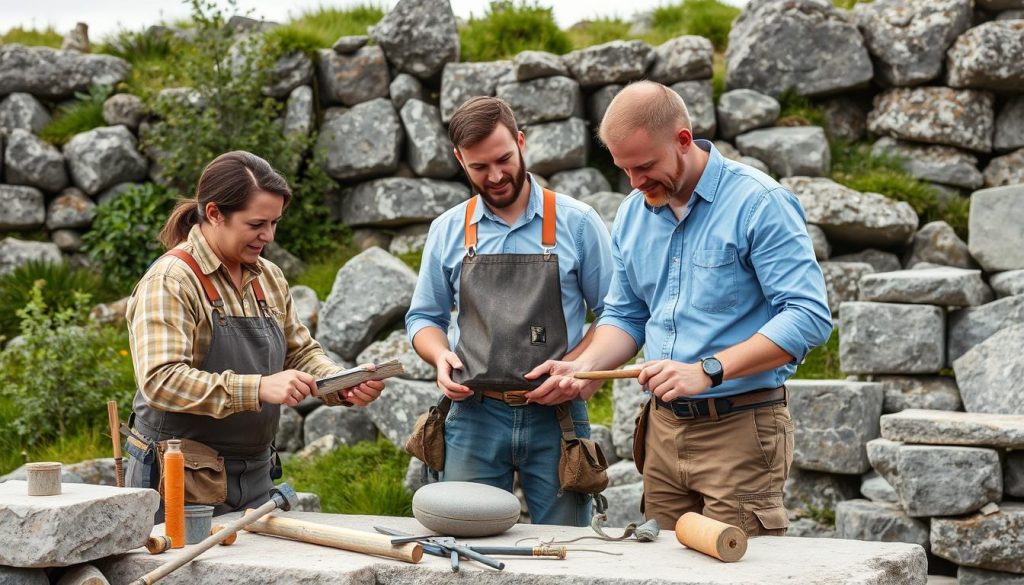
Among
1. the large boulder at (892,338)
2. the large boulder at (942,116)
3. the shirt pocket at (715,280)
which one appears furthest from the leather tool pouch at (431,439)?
the large boulder at (942,116)

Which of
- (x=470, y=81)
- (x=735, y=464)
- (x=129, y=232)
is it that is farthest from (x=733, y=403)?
(x=129, y=232)

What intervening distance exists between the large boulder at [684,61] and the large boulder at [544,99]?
606 millimetres

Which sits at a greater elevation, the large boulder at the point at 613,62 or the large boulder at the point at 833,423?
the large boulder at the point at 613,62

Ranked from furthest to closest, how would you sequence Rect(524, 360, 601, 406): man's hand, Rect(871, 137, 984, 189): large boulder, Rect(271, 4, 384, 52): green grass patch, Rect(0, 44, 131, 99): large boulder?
Rect(0, 44, 131, 99): large boulder
Rect(271, 4, 384, 52): green grass patch
Rect(871, 137, 984, 189): large boulder
Rect(524, 360, 601, 406): man's hand

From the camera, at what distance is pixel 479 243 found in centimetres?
407

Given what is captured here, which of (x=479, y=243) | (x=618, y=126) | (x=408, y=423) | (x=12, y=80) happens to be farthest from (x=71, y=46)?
(x=618, y=126)

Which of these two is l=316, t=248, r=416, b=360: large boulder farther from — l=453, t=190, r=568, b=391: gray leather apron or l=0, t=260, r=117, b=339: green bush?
l=453, t=190, r=568, b=391: gray leather apron

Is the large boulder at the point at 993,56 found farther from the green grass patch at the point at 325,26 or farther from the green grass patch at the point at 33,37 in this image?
the green grass patch at the point at 33,37

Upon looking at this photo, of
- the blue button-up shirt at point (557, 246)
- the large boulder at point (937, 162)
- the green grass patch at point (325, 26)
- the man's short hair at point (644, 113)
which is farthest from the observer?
the green grass patch at point (325, 26)

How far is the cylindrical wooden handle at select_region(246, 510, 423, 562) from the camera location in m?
3.17

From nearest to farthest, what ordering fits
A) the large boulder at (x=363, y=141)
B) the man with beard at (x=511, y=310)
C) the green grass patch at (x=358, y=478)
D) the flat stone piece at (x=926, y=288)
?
the man with beard at (x=511, y=310), the flat stone piece at (x=926, y=288), the green grass patch at (x=358, y=478), the large boulder at (x=363, y=141)

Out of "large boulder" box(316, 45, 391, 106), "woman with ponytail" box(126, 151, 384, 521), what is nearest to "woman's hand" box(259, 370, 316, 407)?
"woman with ponytail" box(126, 151, 384, 521)

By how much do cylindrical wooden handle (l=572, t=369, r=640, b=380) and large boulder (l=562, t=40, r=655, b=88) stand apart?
480cm

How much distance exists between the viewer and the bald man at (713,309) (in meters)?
3.35
